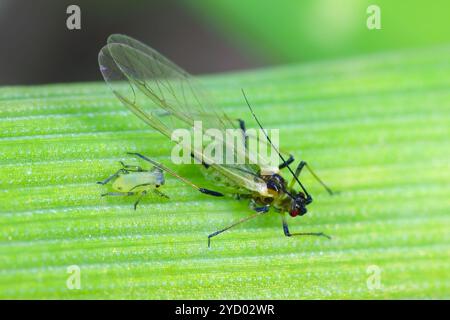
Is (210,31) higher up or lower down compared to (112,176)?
higher up

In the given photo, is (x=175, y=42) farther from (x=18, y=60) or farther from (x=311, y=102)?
(x=311, y=102)

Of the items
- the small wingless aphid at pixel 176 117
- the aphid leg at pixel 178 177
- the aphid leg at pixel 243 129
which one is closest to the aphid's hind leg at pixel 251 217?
the small wingless aphid at pixel 176 117

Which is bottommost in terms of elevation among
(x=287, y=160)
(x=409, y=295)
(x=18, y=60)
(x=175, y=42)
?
(x=409, y=295)

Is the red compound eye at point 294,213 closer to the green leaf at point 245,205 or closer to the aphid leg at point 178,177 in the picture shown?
the green leaf at point 245,205

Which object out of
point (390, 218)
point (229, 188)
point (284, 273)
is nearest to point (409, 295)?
point (390, 218)

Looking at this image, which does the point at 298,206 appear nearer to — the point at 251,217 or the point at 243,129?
the point at 251,217

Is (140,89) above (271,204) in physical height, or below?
above

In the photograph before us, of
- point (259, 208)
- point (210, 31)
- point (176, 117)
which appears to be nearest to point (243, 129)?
point (176, 117)
